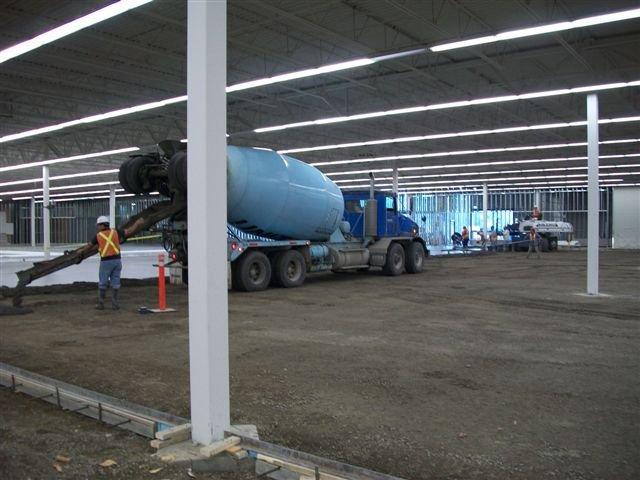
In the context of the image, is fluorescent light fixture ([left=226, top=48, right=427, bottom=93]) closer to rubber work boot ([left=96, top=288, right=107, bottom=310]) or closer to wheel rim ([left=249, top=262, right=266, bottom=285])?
wheel rim ([left=249, top=262, right=266, bottom=285])

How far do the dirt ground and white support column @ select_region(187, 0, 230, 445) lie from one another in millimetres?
691

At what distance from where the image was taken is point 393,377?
6660mm

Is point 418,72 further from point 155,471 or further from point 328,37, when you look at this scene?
point 155,471

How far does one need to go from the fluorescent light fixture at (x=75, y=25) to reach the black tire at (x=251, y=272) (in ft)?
22.4

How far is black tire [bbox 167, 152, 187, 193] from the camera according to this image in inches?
528

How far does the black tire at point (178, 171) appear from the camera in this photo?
44.0ft

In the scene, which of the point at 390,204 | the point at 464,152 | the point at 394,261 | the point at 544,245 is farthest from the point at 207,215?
the point at 544,245

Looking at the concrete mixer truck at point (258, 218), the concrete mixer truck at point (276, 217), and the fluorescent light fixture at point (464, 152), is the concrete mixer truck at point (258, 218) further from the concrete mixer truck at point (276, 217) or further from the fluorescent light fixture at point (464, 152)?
the fluorescent light fixture at point (464, 152)

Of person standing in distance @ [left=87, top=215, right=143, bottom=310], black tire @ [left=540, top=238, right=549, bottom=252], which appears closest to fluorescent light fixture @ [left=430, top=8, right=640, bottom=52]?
person standing in distance @ [left=87, top=215, right=143, bottom=310]

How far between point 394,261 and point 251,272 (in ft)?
23.1

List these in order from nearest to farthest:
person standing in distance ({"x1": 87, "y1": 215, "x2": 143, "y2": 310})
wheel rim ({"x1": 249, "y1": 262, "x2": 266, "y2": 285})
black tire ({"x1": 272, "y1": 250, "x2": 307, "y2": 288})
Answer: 1. person standing in distance ({"x1": 87, "y1": 215, "x2": 143, "y2": 310})
2. wheel rim ({"x1": 249, "y1": 262, "x2": 266, "y2": 285})
3. black tire ({"x1": 272, "y1": 250, "x2": 307, "y2": 288})

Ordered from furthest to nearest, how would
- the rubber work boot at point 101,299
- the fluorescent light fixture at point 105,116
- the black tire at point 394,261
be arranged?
the black tire at point 394,261 < the fluorescent light fixture at point 105,116 < the rubber work boot at point 101,299

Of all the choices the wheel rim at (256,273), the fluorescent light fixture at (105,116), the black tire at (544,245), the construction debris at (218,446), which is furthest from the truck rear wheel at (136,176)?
the black tire at (544,245)

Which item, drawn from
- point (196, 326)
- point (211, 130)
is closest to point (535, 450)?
point (196, 326)
